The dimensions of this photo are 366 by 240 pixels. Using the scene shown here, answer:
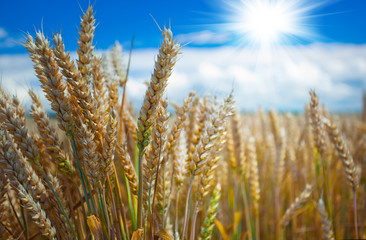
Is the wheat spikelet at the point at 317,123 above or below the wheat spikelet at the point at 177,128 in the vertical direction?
above

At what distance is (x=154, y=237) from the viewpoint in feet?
3.76

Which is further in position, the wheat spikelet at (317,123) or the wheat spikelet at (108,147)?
the wheat spikelet at (317,123)

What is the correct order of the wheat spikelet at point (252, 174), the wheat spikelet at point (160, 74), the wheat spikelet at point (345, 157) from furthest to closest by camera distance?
1. the wheat spikelet at point (252, 174)
2. the wheat spikelet at point (345, 157)
3. the wheat spikelet at point (160, 74)

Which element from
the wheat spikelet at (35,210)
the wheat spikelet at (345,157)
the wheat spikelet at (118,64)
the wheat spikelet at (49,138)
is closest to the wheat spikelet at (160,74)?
the wheat spikelet at (49,138)

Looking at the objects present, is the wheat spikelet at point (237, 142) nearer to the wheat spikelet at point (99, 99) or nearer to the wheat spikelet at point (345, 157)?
the wheat spikelet at point (345, 157)

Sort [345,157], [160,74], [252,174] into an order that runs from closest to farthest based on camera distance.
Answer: [160,74] → [345,157] → [252,174]

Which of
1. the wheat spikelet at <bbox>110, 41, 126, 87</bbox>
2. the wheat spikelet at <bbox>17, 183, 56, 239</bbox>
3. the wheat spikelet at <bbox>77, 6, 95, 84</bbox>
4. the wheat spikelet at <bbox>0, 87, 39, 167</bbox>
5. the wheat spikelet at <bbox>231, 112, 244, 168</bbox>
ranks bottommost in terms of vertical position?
the wheat spikelet at <bbox>17, 183, 56, 239</bbox>

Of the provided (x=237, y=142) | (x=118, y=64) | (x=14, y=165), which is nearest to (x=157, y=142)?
(x=14, y=165)

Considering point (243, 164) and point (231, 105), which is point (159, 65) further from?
point (243, 164)

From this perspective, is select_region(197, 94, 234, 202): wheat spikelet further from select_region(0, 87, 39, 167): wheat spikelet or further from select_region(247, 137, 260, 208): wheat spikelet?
select_region(247, 137, 260, 208): wheat spikelet

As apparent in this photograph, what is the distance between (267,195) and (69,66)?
2771mm

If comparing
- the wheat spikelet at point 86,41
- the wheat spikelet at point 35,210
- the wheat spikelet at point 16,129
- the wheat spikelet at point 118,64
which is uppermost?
the wheat spikelet at point 118,64

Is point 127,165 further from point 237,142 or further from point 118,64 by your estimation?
point 237,142

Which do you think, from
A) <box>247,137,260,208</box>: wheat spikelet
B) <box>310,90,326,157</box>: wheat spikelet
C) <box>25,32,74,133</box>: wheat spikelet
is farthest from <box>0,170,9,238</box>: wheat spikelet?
<box>310,90,326,157</box>: wheat spikelet
